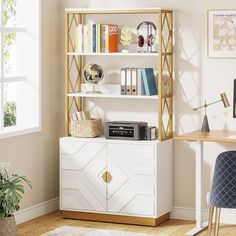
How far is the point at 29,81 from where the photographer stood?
21.6 ft

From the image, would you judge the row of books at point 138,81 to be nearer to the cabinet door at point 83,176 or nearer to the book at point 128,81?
the book at point 128,81

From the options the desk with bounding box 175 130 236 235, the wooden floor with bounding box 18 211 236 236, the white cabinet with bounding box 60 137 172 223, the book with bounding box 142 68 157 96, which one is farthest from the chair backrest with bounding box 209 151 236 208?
the book with bounding box 142 68 157 96

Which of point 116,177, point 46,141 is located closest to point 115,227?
point 116,177

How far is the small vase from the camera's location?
547 centimetres

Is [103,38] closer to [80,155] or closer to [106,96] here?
[106,96]

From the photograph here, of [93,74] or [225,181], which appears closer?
[225,181]

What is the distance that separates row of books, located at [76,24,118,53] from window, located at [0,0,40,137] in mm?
387

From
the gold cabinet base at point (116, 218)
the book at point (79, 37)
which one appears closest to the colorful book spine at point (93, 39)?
the book at point (79, 37)

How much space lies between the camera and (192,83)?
21.1 ft

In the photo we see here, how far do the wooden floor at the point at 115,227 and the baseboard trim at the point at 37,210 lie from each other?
0.05 meters

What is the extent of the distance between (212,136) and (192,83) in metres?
0.69

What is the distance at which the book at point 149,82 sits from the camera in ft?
20.6

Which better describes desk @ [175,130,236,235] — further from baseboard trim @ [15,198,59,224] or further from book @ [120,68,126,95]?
baseboard trim @ [15,198,59,224]

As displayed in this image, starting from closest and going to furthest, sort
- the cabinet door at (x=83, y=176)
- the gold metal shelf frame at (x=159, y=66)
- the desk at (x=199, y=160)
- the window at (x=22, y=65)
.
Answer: the desk at (x=199, y=160) < the gold metal shelf frame at (x=159, y=66) < the cabinet door at (x=83, y=176) < the window at (x=22, y=65)
